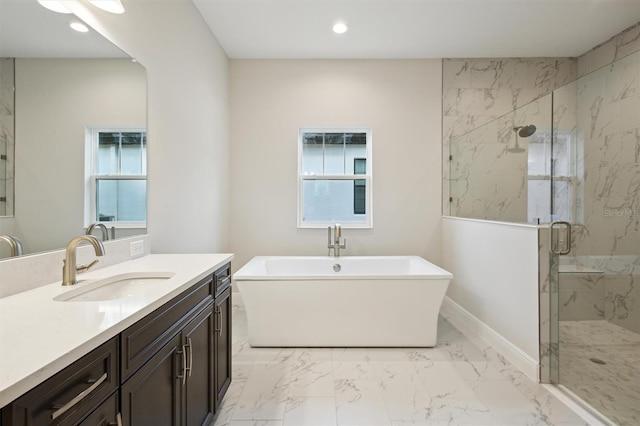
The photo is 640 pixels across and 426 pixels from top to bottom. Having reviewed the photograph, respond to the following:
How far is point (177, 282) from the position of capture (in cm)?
124

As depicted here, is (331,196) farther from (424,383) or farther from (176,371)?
(176,371)

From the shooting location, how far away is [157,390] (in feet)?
3.43

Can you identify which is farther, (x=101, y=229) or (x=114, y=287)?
(x=101, y=229)

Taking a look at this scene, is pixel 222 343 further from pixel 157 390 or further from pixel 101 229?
pixel 101 229

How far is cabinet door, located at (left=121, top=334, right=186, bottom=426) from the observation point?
0.90m

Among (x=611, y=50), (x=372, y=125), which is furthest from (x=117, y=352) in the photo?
(x=611, y=50)

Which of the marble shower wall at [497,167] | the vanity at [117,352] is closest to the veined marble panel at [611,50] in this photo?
the marble shower wall at [497,167]

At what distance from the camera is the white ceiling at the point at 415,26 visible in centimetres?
259

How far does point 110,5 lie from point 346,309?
2.52 m

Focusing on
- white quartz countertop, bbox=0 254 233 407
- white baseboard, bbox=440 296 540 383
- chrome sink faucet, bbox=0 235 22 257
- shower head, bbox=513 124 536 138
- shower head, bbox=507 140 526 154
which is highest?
shower head, bbox=513 124 536 138

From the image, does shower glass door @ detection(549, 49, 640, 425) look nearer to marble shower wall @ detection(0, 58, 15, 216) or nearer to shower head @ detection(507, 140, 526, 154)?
shower head @ detection(507, 140, 526, 154)

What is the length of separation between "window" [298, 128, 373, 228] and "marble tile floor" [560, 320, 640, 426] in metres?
2.16

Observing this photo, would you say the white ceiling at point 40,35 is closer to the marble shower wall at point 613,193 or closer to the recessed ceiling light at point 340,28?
the recessed ceiling light at point 340,28

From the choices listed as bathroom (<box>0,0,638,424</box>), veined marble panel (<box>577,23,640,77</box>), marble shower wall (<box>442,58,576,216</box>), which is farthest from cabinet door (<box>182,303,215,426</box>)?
veined marble panel (<box>577,23,640,77</box>)
